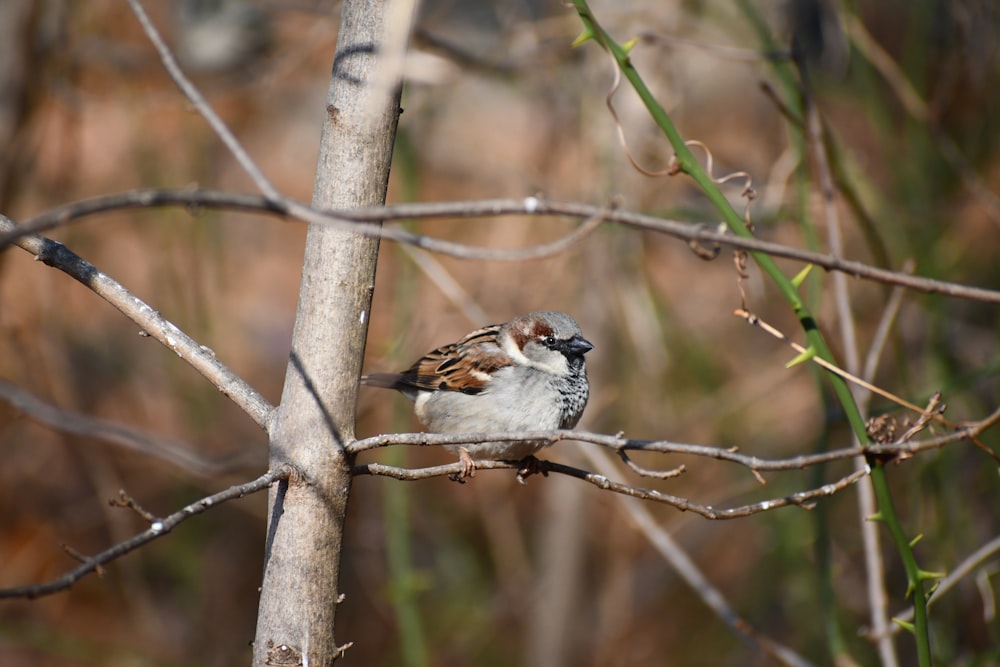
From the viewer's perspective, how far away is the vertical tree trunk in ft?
4.41

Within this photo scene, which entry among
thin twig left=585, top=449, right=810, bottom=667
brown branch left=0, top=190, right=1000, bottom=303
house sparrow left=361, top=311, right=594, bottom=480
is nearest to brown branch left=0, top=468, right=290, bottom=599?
brown branch left=0, top=190, right=1000, bottom=303

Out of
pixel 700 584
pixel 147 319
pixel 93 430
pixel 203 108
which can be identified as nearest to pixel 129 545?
pixel 93 430

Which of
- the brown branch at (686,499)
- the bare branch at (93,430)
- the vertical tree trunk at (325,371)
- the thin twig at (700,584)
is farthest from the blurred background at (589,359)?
the brown branch at (686,499)

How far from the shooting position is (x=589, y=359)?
3898mm

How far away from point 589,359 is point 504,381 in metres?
1.30

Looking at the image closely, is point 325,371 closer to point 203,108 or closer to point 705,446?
point 203,108

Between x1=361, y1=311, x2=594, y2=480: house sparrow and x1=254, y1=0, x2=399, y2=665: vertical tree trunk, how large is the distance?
38.0 inches

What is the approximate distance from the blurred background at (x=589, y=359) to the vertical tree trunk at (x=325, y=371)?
386mm

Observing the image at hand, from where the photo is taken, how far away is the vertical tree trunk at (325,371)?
52.9 inches

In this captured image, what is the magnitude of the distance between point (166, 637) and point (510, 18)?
9.98ft

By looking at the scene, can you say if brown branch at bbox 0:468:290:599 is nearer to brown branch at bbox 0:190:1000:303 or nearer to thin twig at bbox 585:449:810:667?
brown branch at bbox 0:190:1000:303

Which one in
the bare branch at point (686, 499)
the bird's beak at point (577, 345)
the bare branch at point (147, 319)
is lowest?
the bare branch at point (686, 499)

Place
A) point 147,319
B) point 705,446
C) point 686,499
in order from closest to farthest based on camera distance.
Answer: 1. point 705,446
2. point 686,499
3. point 147,319

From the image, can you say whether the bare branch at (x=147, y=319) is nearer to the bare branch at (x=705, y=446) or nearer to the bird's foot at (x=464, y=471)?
the bare branch at (x=705, y=446)
